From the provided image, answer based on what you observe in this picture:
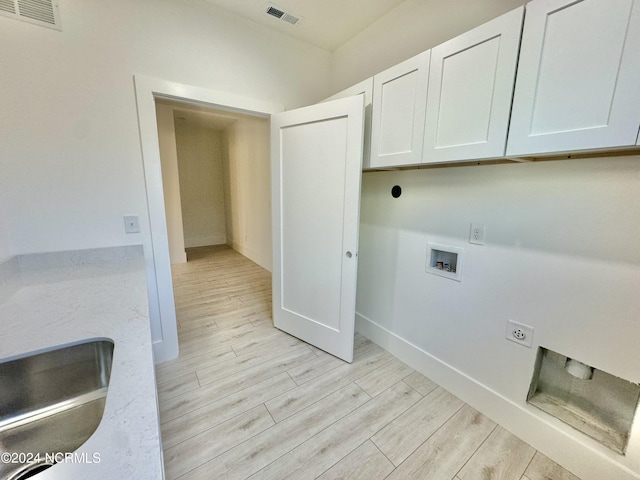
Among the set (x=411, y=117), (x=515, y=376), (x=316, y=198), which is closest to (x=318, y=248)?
(x=316, y=198)

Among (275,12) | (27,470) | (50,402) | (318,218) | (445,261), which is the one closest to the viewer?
(27,470)

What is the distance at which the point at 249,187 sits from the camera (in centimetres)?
437

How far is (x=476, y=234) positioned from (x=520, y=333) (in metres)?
0.58

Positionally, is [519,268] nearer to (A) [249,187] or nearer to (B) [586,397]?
(B) [586,397]

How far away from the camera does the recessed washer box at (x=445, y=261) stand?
5.28 feet

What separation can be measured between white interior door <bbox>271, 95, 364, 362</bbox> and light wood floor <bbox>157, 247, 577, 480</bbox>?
0.93 ft

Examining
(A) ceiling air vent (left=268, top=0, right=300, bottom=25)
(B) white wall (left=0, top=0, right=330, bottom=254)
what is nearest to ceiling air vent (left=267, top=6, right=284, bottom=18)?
(A) ceiling air vent (left=268, top=0, right=300, bottom=25)

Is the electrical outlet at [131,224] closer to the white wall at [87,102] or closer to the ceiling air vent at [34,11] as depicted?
the white wall at [87,102]

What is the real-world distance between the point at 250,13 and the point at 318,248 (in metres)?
1.81

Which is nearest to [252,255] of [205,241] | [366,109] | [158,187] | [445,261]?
[205,241]

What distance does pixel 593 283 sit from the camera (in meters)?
1.13

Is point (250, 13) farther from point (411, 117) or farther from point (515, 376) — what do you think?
point (515, 376)

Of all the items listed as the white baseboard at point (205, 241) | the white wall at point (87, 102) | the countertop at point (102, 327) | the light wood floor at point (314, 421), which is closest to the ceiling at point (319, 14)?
the white wall at point (87, 102)

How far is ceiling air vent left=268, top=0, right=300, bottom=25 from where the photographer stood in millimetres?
1827
